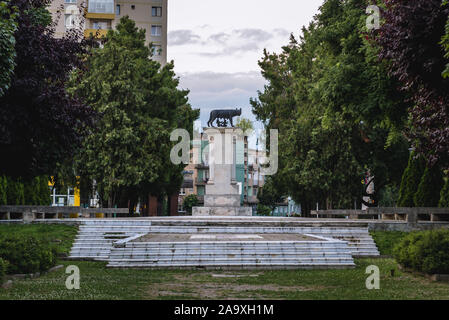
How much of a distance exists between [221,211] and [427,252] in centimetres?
2899

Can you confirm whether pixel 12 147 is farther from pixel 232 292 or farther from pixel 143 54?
pixel 143 54

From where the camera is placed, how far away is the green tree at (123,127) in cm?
4206

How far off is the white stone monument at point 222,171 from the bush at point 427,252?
27.7 m

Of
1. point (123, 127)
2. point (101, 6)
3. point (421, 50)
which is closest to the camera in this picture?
point (421, 50)

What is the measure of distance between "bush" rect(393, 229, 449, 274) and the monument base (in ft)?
87.7

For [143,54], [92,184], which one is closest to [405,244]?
[92,184]

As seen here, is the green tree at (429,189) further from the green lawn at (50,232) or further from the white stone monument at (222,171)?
the green lawn at (50,232)

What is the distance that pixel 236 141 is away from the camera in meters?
46.4

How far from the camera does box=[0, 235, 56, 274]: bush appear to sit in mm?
15555

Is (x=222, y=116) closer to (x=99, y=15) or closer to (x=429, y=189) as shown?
(x=429, y=189)

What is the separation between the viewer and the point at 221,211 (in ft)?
147

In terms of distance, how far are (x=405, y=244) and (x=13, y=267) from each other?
422 inches

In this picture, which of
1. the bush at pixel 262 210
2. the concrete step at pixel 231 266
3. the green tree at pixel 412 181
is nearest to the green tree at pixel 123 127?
the green tree at pixel 412 181

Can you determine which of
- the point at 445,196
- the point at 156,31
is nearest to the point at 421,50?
the point at 445,196
